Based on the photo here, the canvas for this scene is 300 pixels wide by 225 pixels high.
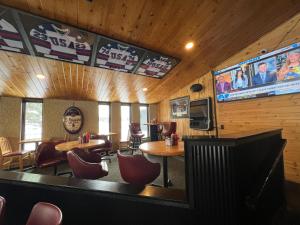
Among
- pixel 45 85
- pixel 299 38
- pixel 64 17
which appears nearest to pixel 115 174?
pixel 45 85

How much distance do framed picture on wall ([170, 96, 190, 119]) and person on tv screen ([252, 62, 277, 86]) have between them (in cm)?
208

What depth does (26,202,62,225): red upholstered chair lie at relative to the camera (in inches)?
32.5

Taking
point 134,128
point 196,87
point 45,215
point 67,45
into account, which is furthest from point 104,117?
point 45,215

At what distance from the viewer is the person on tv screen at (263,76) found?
8.94 feet

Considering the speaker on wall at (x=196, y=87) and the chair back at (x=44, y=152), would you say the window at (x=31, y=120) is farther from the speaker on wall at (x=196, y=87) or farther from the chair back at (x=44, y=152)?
the speaker on wall at (x=196, y=87)

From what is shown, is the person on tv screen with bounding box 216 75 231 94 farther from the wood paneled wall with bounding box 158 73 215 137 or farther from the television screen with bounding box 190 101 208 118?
the television screen with bounding box 190 101 208 118

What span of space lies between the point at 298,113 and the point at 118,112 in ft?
17.5

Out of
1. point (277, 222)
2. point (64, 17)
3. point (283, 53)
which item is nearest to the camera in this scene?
point (277, 222)

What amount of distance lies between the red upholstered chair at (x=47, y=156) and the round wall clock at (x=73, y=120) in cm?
160

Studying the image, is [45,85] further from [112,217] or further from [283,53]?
[283,53]

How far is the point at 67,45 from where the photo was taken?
88.1 inches

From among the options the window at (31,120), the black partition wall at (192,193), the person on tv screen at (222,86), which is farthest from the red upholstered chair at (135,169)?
the window at (31,120)

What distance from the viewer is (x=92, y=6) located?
5.69ft

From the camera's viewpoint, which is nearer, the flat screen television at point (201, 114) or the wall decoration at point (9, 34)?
the wall decoration at point (9, 34)
